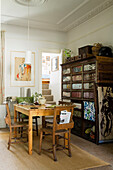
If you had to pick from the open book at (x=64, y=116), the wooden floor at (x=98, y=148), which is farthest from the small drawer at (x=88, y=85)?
the open book at (x=64, y=116)

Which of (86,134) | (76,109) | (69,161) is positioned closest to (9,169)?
(69,161)

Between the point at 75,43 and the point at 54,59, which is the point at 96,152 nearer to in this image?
the point at 75,43

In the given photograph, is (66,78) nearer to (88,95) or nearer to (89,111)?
(88,95)

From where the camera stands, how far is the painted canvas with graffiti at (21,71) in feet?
20.8

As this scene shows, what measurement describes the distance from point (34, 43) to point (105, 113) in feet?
11.6

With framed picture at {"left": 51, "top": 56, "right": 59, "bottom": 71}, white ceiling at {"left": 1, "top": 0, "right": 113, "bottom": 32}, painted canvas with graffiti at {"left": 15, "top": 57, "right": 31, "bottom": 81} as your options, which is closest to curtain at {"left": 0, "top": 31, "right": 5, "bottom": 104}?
painted canvas with graffiti at {"left": 15, "top": 57, "right": 31, "bottom": 81}

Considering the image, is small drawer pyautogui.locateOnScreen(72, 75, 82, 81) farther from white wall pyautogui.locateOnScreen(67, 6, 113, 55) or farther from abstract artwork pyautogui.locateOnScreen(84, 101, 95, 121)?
white wall pyautogui.locateOnScreen(67, 6, 113, 55)

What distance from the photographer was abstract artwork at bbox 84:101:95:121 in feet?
14.7

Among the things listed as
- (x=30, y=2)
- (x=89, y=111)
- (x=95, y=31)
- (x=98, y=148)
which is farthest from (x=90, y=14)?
(x=98, y=148)

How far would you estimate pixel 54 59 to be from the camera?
816cm

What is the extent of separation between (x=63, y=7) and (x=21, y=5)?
106 cm

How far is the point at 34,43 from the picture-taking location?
6.58m

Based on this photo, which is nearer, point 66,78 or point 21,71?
point 66,78

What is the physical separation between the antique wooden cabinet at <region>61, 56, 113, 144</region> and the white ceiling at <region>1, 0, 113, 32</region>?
134cm
